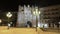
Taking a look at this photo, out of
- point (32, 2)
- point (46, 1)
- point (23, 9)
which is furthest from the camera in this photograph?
point (23, 9)

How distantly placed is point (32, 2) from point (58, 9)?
9.33 m

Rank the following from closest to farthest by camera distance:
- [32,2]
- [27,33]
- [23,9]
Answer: [27,33], [32,2], [23,9]

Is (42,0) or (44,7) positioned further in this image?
(44,7)

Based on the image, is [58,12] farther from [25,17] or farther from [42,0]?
[25,17]

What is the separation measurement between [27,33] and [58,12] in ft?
90.1

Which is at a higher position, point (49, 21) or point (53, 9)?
point (53, 9)

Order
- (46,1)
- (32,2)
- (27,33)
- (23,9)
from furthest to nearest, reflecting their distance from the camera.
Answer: (23,9) < (46,1) < (32,2) < (27,33)

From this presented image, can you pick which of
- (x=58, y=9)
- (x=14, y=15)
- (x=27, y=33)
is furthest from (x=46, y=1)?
(x=27, y=33)

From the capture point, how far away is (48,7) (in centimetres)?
5062

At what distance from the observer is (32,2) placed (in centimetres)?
4456

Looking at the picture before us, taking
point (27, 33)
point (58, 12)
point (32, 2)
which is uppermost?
point (32, 2)

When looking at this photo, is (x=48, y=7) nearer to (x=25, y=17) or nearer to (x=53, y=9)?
(x=53, y=9)

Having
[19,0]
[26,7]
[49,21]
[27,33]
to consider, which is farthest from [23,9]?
[27,33]

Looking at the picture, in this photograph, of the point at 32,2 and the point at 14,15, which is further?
the point at 14,15
